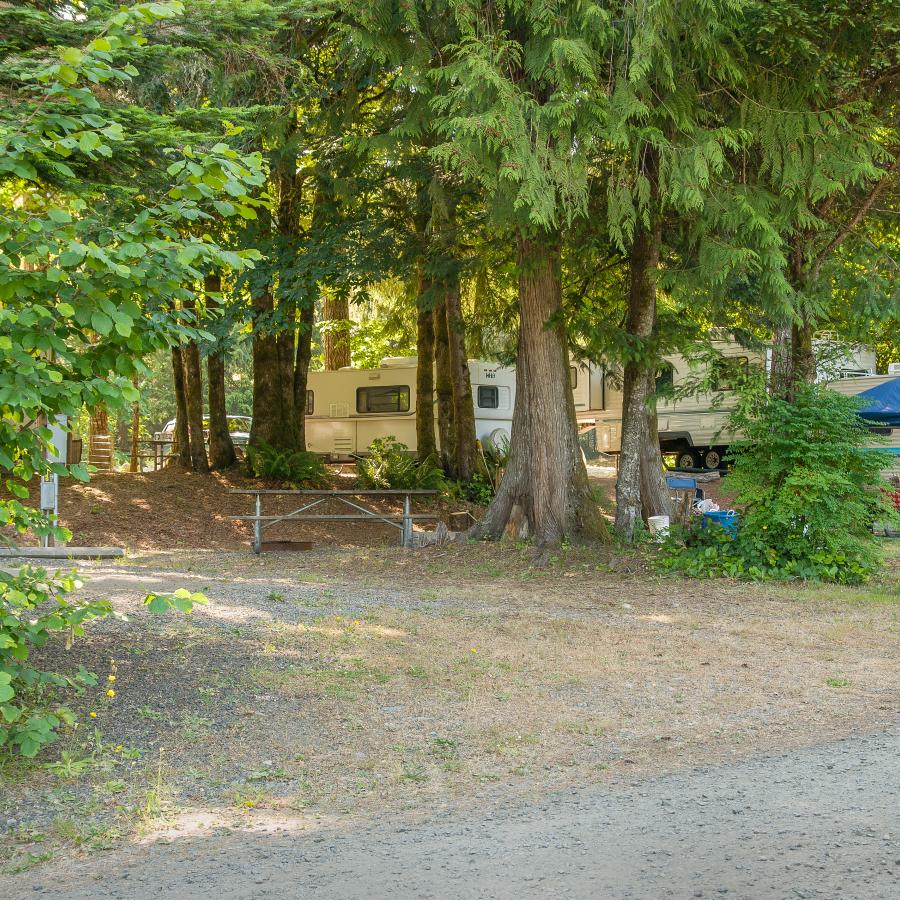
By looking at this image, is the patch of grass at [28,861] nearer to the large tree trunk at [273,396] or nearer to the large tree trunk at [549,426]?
the large tree trunk at [549,426]

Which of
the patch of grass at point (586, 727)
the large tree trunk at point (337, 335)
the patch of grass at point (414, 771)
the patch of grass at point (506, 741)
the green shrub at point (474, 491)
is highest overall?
the large tree trunk at point (337, 335)

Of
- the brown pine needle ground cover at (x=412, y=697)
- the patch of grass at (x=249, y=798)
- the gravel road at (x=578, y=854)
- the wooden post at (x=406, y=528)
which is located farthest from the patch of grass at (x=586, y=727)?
the wooden post at (x=406, y=528)

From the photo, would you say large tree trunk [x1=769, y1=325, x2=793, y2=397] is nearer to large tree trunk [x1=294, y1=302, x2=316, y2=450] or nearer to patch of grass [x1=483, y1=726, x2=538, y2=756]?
patch of grass [x1=483, y1=726, x2=538, y2=756]

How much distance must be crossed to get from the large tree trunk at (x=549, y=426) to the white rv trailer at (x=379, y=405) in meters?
8.25

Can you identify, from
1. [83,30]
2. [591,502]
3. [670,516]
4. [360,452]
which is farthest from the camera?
[360,452]

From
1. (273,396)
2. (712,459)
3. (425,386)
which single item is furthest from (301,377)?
(712,459)

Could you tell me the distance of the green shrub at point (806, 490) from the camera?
10.2 m

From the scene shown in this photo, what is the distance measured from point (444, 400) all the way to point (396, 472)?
1.69 m

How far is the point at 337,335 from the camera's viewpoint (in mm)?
24672

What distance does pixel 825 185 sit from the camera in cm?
1020

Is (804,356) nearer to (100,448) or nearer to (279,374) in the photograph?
(279,374)

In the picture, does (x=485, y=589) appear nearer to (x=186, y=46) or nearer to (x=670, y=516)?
(x=670, y=516)

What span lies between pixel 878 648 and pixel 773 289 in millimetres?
3818

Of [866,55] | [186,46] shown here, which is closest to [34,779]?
[186,46]
